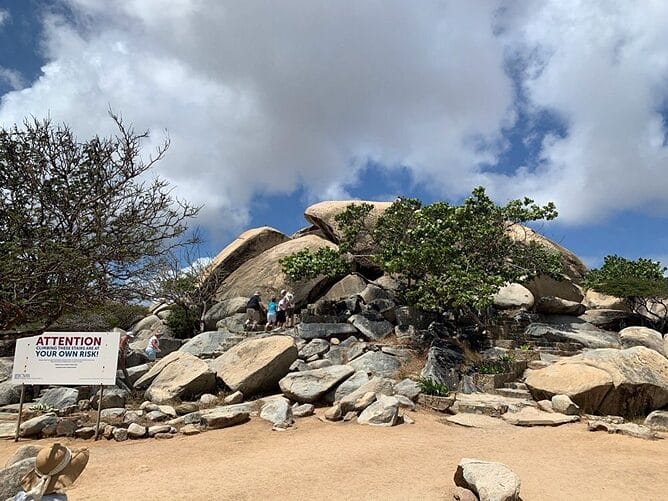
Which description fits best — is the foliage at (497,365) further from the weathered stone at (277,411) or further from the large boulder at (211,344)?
the large boulder at (211,344)

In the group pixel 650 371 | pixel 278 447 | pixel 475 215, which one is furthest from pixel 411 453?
pixel 475 215

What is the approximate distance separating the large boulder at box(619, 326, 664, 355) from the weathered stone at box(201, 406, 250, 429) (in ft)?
49.0

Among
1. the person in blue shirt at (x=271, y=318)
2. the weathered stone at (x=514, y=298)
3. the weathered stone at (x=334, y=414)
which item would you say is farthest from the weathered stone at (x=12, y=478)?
the weathered stone at (x=514, y=298)

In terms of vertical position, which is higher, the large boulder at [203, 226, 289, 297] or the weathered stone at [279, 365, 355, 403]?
the large boulder at [203, 226, 289, 297]

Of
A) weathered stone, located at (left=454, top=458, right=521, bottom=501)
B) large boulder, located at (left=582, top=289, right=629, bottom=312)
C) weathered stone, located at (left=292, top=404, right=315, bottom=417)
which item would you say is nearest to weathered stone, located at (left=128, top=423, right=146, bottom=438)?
weathered stone, located at (left=292, top=404, right=315, bottom=417)

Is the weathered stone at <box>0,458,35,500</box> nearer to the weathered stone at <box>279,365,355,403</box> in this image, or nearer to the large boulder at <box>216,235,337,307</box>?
the weathered stone at <box>279,365,355,403</box>

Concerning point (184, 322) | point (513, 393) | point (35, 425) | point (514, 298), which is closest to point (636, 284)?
point (514, 298)

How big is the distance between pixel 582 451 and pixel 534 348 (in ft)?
29.0

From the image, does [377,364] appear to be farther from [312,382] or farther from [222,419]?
[222,419]

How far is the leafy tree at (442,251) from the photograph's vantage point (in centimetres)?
1628

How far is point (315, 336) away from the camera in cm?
1681

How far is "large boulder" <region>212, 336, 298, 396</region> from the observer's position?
42.2ft

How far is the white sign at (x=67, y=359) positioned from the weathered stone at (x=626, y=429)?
9.56 m

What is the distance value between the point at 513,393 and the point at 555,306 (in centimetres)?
1286
